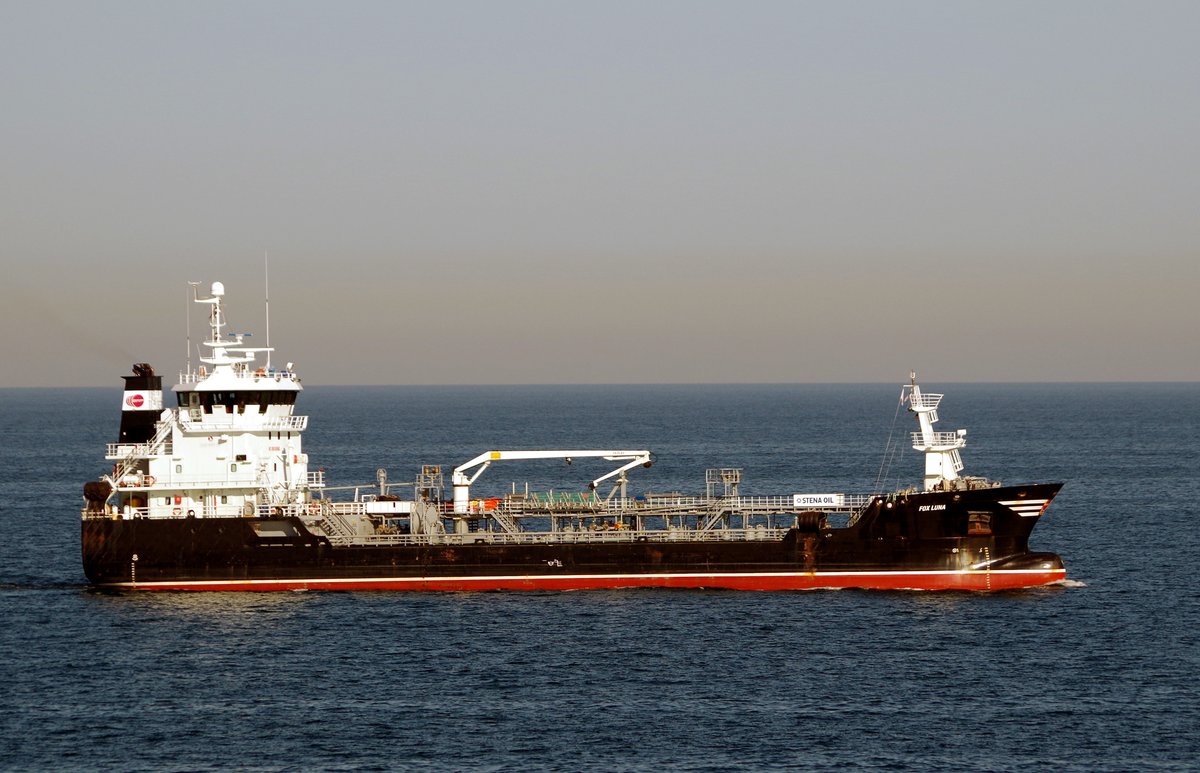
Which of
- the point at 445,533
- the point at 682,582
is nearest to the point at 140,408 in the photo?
the point at 445,533

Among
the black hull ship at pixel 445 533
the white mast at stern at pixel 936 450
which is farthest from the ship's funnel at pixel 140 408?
the white mast at stern at pixel 936 450

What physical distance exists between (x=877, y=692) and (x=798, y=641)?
20.9 feet

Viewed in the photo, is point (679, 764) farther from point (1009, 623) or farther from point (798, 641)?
point (1009, 623)

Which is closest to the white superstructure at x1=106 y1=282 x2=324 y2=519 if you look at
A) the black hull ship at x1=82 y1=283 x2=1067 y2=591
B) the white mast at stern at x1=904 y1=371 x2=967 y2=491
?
the black hull ship at x1=82 y1=283 x2=1067 y2=591

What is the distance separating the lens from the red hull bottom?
57031 millimetres

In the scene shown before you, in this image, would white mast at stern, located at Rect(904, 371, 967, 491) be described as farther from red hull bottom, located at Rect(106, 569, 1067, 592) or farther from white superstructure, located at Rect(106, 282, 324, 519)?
white superstructure, located at Rect(106, 282, 324, 519)

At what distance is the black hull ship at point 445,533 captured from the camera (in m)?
56.8

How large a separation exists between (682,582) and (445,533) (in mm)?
9541

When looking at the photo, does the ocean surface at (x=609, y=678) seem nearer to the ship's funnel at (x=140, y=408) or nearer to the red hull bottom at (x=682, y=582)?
the red hull bottom at (x=682, y=582)

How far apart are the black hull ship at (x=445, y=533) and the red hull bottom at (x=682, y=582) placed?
5 centimetres

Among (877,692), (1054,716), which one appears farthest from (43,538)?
(1054,716)

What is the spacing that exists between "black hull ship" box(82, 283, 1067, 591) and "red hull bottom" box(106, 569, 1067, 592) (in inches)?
2.1

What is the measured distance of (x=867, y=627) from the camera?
50938 millimetres

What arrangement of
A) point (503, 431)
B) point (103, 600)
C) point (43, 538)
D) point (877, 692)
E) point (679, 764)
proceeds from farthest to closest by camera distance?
point (503, 431) → point (43, 538) → point (103, 600) → point (877, 692) → point (679, 764)
